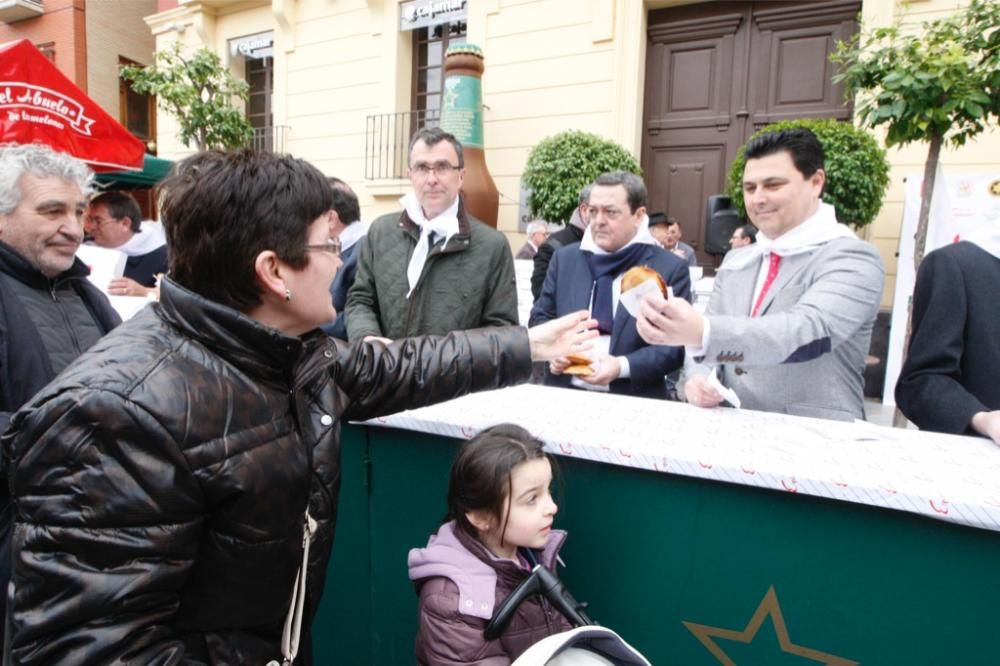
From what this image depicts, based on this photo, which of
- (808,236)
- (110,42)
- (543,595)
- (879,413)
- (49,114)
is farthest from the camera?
(110,42)

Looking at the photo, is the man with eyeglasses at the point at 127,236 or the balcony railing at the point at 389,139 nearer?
the man with eyeglasses at the point at 127,236

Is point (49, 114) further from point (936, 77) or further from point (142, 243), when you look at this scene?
point (936, 77)

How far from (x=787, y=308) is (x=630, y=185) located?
1.20m

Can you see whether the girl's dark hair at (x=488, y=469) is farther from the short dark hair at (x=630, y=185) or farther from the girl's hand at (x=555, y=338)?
the short dark hair at (x=630, y=185)

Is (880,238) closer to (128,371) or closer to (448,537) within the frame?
(448,537)

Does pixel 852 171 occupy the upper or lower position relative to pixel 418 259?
upper

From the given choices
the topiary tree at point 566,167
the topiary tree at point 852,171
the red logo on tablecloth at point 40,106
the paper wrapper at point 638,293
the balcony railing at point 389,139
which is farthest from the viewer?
the balcony railing at point 389,139

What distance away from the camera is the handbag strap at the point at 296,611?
1203mm

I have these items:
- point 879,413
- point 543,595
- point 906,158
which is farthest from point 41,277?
point 906,158

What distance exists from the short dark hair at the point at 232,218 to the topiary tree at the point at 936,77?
178 inches

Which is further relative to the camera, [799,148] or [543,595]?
[799,148]

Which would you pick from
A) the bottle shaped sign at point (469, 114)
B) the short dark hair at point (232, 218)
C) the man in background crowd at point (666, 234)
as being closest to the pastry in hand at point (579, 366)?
the short dark hair at point (232, 218)

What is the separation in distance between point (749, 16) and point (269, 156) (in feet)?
28.8

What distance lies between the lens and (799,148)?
2096 millimetres
